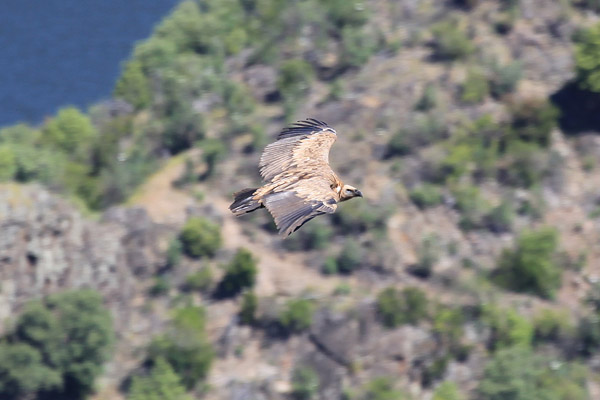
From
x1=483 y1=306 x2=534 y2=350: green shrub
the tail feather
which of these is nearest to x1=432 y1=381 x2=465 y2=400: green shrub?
x1=483 y1=306 x2=534 y2=350: green shrub

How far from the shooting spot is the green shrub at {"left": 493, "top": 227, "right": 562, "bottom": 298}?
47.4 meters

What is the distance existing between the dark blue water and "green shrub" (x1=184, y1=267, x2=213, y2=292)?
3458 cm

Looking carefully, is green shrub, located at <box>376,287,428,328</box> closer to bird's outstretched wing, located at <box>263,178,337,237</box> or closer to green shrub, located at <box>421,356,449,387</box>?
green shrub, located at <box>421,356,449,387</box>

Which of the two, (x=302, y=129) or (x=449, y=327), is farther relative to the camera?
(x=449, y=327)

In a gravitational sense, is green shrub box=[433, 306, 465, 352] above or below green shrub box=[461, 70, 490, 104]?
below

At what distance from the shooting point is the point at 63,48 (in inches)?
3440

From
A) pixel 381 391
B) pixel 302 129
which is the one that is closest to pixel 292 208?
pixel 302 129

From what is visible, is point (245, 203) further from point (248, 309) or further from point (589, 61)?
point (589, 61)

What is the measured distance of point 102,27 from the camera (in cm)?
9050

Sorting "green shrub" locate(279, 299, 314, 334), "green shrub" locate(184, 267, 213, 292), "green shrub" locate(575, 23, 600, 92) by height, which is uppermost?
"green shrub" locate(575, 23, 600, 92)

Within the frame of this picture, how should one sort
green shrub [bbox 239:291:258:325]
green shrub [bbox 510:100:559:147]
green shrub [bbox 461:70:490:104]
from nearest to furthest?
green shrub [bbox 239:291:258:325]
green shrub [bbox 510:100:559:147]
green shrub [bbox 461:70:490:104]

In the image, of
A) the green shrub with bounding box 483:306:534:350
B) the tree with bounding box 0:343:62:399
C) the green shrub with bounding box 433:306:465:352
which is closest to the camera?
the tree with bounding box 0:343:62:399

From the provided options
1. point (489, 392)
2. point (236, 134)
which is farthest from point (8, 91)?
point (489, 392)

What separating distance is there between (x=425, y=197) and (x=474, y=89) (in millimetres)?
8379
